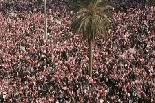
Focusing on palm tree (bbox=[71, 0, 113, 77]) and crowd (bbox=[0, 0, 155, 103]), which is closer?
crowd (bbox=[0, 0, 155, 103])

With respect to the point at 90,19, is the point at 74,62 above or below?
below

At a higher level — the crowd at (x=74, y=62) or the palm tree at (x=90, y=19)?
the palm tree at (x=90, y=19)

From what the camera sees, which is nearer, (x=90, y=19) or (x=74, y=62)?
(x=90, y=19)

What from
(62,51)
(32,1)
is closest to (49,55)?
(62,51)

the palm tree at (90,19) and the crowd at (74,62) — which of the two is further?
the palm tree at (90,19)
